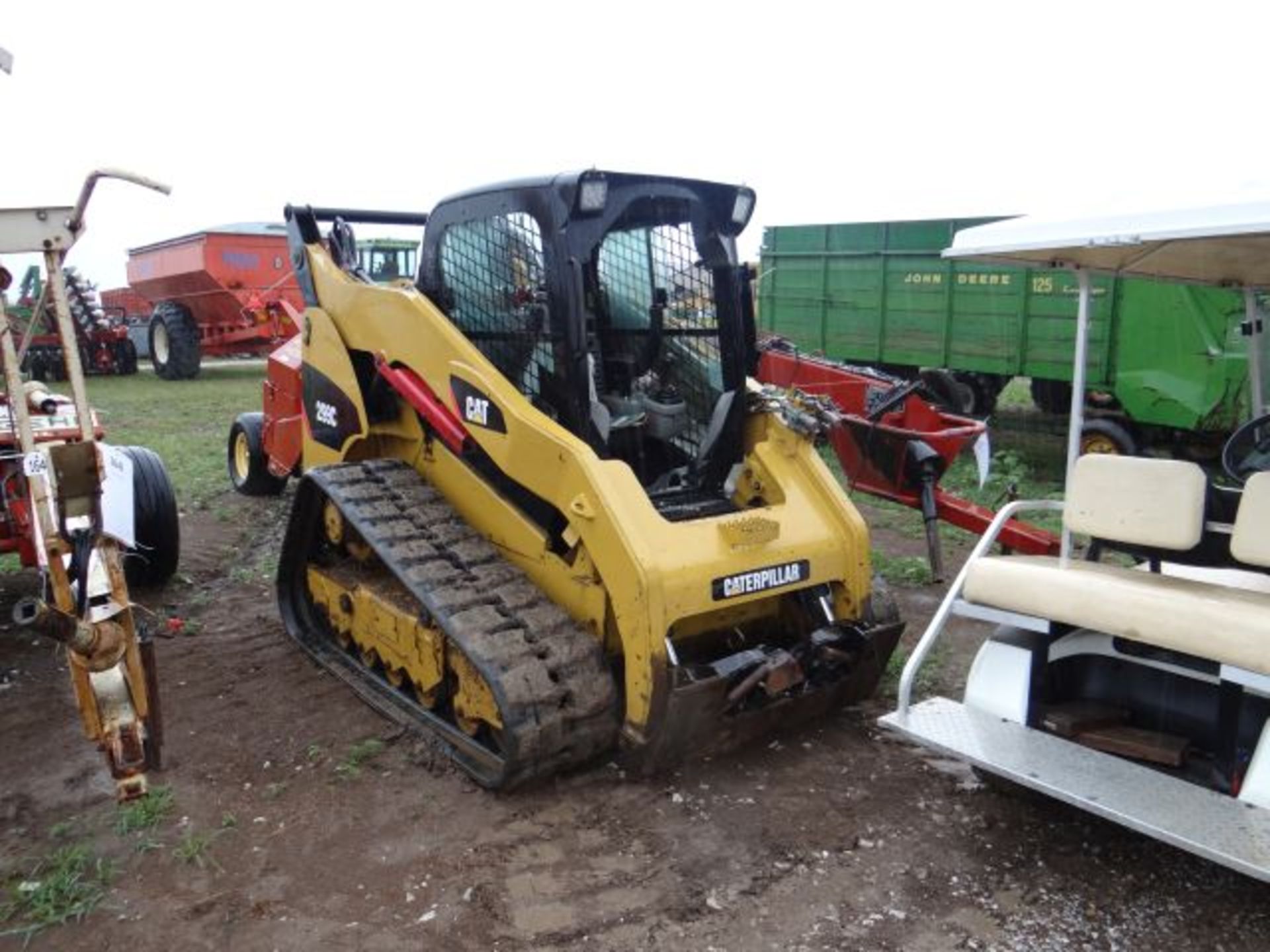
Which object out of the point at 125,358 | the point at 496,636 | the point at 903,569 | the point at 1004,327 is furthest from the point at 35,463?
the point at 125,358

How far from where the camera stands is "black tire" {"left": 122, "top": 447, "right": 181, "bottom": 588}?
5863mm

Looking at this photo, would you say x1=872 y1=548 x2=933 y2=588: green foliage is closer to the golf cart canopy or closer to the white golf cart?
the white golf cart

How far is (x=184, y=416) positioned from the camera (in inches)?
548

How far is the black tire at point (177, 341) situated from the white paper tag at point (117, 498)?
18.2 meters

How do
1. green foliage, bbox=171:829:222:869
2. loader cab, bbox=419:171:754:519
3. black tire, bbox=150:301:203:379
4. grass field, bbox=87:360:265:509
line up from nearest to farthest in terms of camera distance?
green foliage, bbox=171:829:222:869 < loader cab, bbox=419:171:754:519 < grass field, bbox=87:360:265:509 < black tire, bbox=150:301:203:379

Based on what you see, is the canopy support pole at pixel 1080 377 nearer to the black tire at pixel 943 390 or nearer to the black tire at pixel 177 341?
the black tire at pixel 943 390

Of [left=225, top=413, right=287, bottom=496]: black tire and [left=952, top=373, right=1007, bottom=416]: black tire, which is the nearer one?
[left=225, top=413, right=287, bottom=496]: black tire

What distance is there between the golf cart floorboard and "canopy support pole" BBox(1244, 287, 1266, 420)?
73.6 inches

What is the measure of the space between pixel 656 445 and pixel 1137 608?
2.10 m

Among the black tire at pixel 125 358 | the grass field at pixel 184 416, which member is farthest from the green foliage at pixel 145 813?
the black tire at pixel 125 358

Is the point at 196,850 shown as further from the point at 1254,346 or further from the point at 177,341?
the point at 177,341

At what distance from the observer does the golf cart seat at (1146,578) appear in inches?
115

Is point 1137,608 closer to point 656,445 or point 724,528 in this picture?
point 724,528

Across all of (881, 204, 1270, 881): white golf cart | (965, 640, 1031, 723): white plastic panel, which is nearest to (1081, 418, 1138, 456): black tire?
(881, 204, 1270, 881): white golf cart
